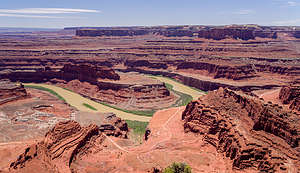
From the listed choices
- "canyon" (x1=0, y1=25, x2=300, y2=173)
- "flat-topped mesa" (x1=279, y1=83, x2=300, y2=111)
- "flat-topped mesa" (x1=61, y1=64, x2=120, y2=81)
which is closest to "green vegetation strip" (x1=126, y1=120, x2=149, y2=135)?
"canyon" (x1=0, y1=25, x2=300, y2=173)

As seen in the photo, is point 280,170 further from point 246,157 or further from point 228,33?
point 228,33

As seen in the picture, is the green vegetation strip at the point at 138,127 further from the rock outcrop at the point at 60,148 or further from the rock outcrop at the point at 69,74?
the rock outcrop at the point at 69,74

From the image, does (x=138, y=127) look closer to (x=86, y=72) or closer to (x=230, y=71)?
(x=86, y=72)

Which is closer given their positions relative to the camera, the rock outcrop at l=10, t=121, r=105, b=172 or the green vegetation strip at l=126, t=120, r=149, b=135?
the rock outcrop at l=10, t=121, r=105, b=172

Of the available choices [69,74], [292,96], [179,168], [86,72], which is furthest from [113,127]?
[69,74]

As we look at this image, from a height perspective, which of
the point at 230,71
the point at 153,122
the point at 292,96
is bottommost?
the point at 153,122

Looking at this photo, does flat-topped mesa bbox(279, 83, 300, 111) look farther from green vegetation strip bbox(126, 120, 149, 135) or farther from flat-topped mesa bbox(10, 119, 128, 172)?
flat-topped mesa bbox(10, 119, 128, 172)
